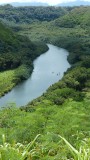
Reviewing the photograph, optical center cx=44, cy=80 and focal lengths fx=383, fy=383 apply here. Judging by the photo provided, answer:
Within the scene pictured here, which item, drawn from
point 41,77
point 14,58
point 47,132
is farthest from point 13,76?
point 47,132

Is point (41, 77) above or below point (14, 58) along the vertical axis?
below

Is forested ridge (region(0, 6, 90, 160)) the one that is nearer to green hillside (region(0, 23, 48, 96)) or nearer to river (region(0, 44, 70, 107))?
river (region(0, 44, 70, 107))

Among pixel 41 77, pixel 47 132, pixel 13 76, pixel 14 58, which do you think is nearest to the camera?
pixel 47 132

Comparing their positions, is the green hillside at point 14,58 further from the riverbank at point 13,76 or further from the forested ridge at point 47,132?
the forested ridge at point 47,132

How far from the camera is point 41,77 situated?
309ft

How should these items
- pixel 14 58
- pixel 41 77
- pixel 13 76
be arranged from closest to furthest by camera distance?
pixel 13 76 < pixel 41 77 < pixel 14 58

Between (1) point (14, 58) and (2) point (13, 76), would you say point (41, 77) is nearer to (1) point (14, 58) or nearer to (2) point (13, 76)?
(2) point (13, 76)

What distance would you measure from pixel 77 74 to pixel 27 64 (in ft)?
93.9

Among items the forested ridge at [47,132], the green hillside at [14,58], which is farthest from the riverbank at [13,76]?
the forested ridge at [47,132]

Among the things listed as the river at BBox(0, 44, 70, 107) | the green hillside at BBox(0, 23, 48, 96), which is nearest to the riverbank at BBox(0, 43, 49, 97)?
the green hillside at BBox(0, 23, 48, 96)

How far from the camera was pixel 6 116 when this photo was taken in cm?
2417

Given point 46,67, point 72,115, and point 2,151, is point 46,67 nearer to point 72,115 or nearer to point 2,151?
point 72,115

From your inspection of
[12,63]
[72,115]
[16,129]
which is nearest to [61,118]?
[72,115]

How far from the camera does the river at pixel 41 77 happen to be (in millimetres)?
74363
